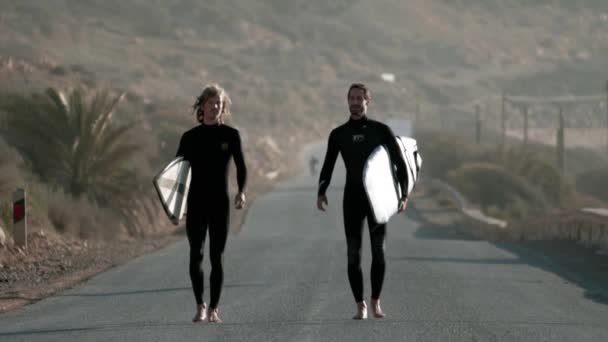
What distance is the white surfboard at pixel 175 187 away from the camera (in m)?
9.78

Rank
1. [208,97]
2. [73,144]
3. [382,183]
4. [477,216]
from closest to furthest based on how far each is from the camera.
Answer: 1. [208,97]
2. [382,183]
3. [73,144]
4. [477,216]

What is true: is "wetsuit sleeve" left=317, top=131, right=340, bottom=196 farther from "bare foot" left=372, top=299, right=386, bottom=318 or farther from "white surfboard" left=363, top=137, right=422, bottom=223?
"bare foot" left=372, top=299, right=386, bottom=318

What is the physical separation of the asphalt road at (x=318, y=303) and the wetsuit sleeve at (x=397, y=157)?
48.5 inches

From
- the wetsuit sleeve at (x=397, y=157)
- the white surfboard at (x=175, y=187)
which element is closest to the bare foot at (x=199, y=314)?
the white surfboard at (x=175, y=187)

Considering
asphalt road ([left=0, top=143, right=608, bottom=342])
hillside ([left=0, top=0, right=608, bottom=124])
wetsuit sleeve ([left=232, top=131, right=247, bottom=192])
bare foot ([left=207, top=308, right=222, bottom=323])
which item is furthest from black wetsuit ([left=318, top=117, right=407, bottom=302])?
hillside ([left=0, top=0, right=608, bottom=124])

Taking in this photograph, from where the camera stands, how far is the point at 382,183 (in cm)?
1016

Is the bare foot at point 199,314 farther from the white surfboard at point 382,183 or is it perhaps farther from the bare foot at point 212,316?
the white surfboard at point 382,183

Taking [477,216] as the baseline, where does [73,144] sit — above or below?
above

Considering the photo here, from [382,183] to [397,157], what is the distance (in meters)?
0.31


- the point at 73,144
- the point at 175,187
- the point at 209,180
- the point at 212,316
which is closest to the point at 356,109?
the point at 209,180

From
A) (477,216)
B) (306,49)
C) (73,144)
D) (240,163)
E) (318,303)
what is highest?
(306,49)

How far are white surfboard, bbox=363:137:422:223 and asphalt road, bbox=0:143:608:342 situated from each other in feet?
3.27

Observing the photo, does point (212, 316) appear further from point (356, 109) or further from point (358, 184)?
point (356, 109)

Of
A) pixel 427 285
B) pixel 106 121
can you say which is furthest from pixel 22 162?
pixel 427 285
